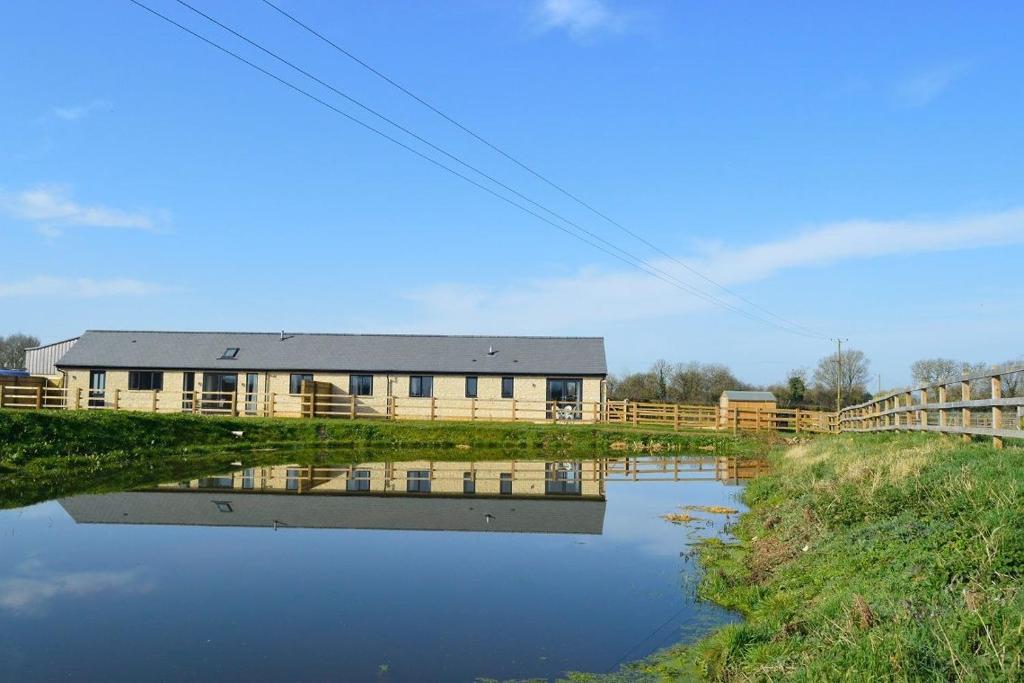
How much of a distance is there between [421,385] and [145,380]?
14081 millimetres

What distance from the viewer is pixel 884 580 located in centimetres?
690

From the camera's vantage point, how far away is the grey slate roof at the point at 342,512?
46.6 feet

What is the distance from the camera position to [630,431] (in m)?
34.4

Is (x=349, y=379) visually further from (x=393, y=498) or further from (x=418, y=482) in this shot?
(x=393, y=498)

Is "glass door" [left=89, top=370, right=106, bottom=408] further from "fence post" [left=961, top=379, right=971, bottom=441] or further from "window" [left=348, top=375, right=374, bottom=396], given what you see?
"fence post" [left=961, top=379, right=971, bottom=441]

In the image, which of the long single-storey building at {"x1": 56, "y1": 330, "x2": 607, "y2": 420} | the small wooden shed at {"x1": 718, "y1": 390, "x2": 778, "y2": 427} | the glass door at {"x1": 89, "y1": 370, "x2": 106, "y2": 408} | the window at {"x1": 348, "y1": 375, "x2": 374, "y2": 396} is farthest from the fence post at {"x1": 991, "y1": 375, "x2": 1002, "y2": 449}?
the glass door at {"x1": 89, "y1": 370, "x2": 106, "y2": 408}

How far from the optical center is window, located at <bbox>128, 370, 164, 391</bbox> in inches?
1656

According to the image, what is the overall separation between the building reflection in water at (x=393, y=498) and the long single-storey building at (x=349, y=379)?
51.7ft

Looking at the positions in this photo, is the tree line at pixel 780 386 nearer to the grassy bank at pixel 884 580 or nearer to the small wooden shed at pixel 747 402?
the small wooden shed at pixel 747 402

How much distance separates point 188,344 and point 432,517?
110 feet

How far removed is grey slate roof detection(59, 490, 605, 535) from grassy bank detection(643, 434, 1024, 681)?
4101mm

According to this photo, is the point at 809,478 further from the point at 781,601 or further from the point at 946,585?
the point at 946,585

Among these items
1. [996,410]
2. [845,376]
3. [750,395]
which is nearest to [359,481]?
[996,410]

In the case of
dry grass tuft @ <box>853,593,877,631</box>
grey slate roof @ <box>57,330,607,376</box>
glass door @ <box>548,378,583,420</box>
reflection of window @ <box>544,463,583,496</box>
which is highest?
grey slate roof @ <box>57,330,607,376</box>
